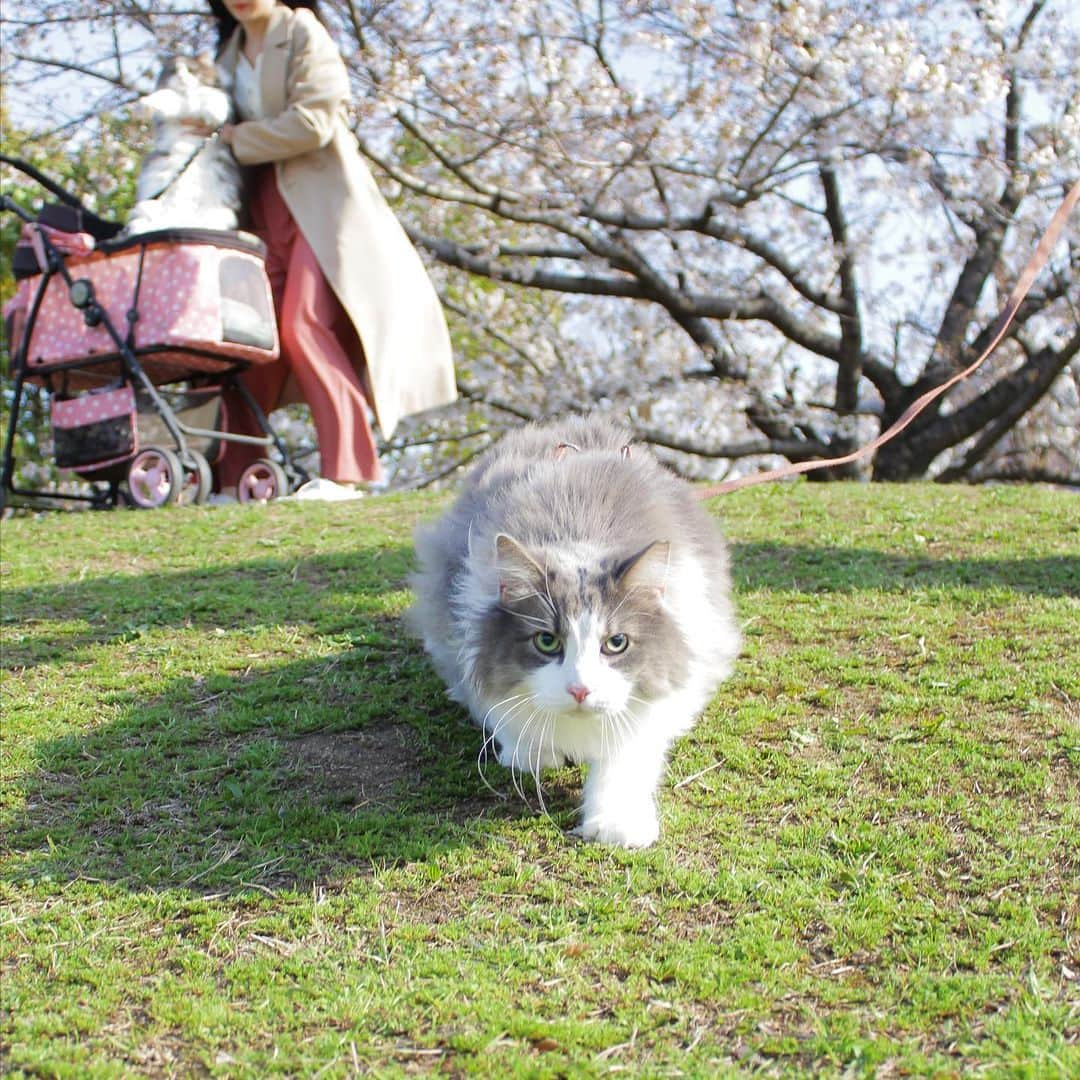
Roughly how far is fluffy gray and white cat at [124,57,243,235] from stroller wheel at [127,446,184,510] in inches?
49.8

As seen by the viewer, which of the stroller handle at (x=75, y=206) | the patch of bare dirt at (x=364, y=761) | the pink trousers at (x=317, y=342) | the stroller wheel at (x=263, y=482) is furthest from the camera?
the stroller wheel at (x=263, y=482)

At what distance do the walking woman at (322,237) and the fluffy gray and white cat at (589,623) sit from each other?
3818 mm

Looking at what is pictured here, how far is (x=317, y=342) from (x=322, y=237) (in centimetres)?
62

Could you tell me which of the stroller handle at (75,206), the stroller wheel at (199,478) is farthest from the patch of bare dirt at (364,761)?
the stroller handle at (75,206)

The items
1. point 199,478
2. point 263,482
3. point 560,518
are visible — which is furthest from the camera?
point 263,482

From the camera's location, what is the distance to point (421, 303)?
296 inches

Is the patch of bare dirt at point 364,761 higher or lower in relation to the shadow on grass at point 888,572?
lower

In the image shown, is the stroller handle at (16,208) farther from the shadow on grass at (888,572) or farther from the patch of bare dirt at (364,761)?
the patch of bare dirt at (364,761)

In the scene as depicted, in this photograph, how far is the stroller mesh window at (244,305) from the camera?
21.8 ft

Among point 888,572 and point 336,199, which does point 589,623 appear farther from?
point 336,199

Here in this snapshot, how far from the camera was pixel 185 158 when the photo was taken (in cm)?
698

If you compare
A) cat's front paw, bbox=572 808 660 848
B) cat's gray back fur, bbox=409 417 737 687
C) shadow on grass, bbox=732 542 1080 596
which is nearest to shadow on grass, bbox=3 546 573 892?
cat's front paw, bbox=572 808 660 848

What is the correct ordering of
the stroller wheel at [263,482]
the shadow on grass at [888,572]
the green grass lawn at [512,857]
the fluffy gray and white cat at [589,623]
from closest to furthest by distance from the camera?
the green grass lawn at [512,857]
the fluffy gray and white cat at [589,623]
the shadow on grass at [888,572]
the stroller wheel at [263,482]

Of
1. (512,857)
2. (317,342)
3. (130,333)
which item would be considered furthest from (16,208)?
(512,857)
